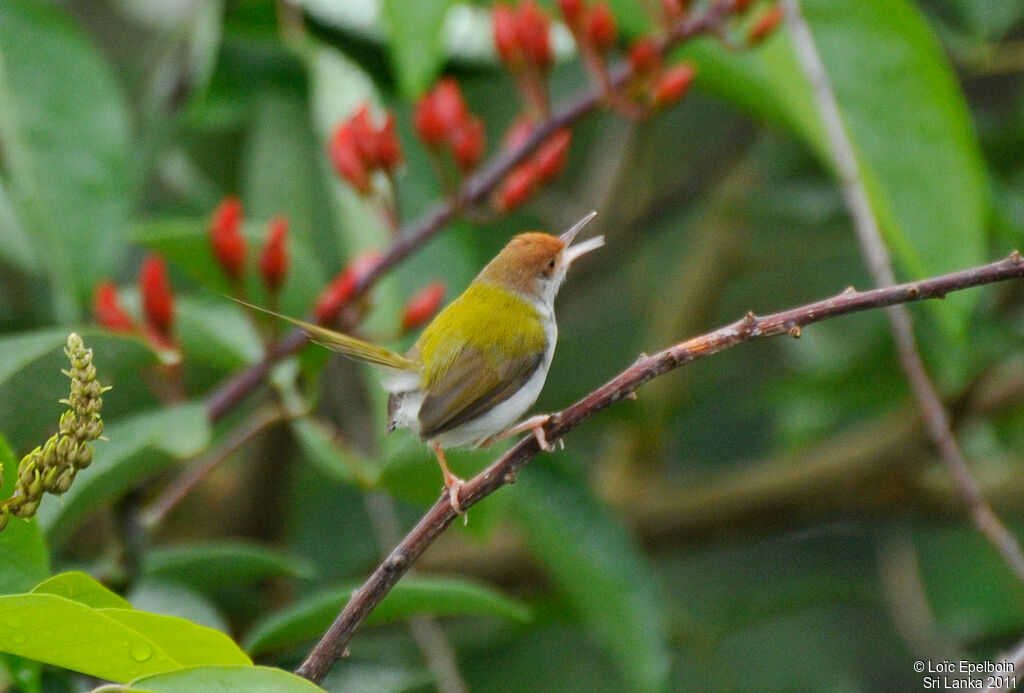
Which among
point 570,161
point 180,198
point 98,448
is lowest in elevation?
point 98,448

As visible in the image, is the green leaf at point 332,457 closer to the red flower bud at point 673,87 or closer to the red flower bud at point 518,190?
the red flower bud at point 518,190

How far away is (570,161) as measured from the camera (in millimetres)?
3588

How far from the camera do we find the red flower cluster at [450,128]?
6.61 ft

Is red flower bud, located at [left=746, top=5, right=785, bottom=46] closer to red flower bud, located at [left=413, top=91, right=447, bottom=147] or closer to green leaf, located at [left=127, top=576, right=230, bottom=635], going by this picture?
red flower bud, located at [left=413, top=91, right=447, bottom=147]

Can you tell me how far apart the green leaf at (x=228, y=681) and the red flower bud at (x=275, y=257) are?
1088 millimetres

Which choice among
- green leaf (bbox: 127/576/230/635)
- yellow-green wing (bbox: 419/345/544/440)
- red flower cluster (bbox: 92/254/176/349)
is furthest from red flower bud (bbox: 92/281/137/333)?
yellow-green wing (bbox: 419/345/544/440)

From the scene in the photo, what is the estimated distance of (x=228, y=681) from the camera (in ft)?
3.05

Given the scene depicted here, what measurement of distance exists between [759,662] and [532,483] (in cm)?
113

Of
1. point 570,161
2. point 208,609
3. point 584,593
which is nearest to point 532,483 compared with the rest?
point 584,593

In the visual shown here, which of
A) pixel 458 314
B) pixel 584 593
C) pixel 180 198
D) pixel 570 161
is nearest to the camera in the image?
pixel 458 314

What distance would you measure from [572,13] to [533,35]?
8 centimetres

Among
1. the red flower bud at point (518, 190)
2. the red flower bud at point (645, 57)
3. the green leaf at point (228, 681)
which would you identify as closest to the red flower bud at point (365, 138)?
the red flower bud at point (518, 190)

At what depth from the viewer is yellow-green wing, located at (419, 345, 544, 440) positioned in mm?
1687

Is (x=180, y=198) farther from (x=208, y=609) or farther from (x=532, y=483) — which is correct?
(x=208, y=609)
